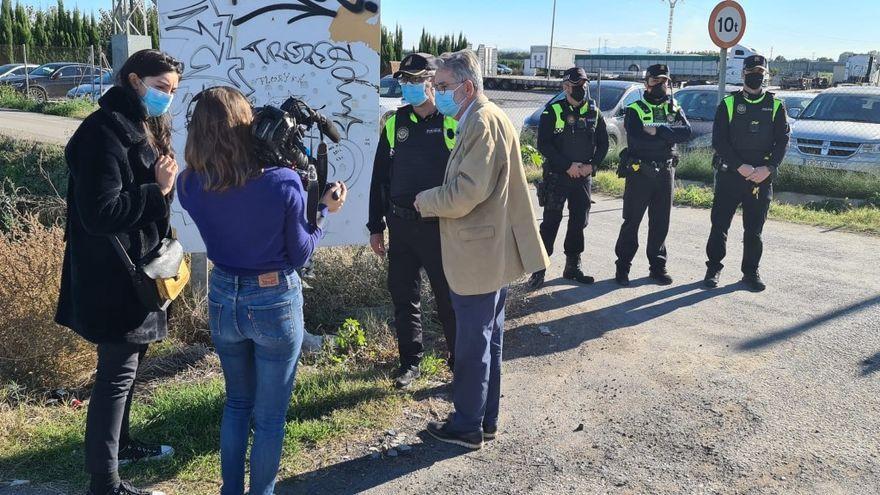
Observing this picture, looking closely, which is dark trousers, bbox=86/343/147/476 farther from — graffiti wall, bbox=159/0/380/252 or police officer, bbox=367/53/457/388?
graffiti wall, bbox=159/0/380/252

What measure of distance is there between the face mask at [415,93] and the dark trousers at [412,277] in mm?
704

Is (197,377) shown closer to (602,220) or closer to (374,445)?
(374,445)

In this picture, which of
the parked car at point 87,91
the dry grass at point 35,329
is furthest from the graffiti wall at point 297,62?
the parked car at point 87,91

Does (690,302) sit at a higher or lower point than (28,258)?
lower

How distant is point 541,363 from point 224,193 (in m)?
2.88

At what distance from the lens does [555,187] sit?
6422mm

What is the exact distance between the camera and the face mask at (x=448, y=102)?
3.56 meters

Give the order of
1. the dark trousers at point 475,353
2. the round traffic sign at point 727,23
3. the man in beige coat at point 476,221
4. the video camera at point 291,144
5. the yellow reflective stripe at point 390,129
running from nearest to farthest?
the video camera at point 291,144 < the man in beige coat at point 476,221 < the dark trousers at point 475,353 < the yellow reflective stripe at point 390,129 < the round traffic sign at point 727,23

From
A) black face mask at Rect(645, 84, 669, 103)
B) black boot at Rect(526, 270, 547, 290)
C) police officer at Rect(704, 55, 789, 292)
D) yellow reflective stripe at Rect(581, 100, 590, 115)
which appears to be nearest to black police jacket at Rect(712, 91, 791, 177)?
police officer at Rect(704, 55, 789, 292)

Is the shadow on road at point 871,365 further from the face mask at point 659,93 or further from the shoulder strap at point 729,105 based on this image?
the face mask at point 659,93

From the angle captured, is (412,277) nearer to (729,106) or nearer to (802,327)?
(802,327)

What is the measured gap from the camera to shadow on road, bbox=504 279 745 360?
5.27m

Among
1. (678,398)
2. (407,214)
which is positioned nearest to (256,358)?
(407,214)

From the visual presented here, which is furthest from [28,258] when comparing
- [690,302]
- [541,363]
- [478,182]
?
[690,302]
